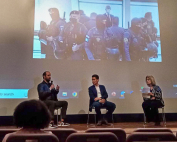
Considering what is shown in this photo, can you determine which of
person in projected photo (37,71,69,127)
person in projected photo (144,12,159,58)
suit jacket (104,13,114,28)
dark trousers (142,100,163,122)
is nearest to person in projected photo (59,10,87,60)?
suit jacket (104,13,114,28)

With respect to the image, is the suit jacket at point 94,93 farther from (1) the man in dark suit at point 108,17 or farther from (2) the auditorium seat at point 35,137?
(2) the auditorium seat at point 35,137

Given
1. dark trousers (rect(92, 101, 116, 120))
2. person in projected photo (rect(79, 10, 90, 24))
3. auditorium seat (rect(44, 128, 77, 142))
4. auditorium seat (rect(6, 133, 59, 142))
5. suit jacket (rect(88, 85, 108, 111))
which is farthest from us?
person in projected photo (rect(79, 10, 90, 24))

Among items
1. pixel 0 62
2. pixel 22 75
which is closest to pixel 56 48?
pixel 22 75

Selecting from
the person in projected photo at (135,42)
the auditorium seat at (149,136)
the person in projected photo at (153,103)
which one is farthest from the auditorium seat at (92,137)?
the person in projected photo at (135,42)

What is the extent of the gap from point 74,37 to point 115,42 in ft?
3.21

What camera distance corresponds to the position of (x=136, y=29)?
4930 mm

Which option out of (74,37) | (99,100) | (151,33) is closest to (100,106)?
(99,100)

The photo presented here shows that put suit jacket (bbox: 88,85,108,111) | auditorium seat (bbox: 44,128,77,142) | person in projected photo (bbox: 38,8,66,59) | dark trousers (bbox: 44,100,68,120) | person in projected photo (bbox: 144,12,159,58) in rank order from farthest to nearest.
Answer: person in projected photo (bbox: 144,12,159,58) → person in projected photo (bbox: 38,8,66,59) → suit jacket (bbox: 88,85,108,111) → dark trousers (bbox: 44,100,68,120) → auditorium seat (bbox: 44,128,77,142)

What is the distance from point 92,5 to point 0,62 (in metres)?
2.46

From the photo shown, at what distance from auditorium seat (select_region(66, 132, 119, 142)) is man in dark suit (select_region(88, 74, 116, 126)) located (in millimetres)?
2858

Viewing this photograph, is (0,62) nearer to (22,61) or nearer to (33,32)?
(22,61)

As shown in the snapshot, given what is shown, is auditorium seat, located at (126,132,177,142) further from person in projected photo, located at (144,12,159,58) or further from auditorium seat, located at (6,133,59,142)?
person in projected photo, located at (144,12,159,58)

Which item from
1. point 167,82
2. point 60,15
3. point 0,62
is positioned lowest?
point 167,82

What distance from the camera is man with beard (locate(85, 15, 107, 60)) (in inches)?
184
